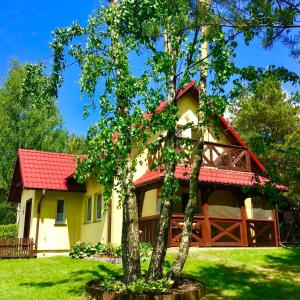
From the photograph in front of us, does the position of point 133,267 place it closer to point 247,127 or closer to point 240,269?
point 240,269

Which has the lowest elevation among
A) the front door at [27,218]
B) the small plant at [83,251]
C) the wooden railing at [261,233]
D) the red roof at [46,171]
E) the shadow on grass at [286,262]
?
the shadow on grass at [286,262]

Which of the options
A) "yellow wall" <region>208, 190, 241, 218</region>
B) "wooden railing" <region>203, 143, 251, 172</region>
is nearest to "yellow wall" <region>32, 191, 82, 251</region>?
"yellow wall" <region>208, 190, 241, 218</region>

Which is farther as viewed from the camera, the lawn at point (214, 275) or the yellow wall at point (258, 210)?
the yellow wall at point (258, 210)

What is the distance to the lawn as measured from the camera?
8.46 meters

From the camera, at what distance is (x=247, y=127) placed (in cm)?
3850

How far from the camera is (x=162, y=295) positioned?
7102 mm

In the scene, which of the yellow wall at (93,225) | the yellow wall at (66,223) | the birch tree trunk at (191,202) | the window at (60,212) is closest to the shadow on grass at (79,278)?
the birch tree trunk at (191,202)

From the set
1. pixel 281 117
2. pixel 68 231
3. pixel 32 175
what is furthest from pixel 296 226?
pixel 281 117

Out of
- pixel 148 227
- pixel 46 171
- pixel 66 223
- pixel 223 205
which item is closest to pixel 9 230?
pixel 66 223

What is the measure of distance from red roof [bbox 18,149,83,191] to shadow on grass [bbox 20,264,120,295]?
750 centimetres

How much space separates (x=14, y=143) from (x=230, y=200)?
2188 centimetres

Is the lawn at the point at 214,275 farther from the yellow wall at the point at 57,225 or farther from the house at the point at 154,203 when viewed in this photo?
the yellow wall at the point at 57,225

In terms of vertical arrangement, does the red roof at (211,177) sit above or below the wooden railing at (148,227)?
above

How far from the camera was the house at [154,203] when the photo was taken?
613 inches
